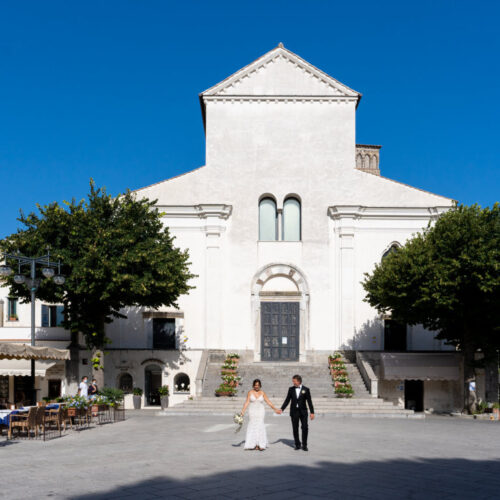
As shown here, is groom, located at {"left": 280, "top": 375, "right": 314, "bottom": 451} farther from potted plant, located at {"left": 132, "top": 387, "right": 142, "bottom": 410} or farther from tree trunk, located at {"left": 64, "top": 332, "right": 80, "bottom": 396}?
potted plant, located at {"left": 132, "top": 387, "right": 142, "bottom": 410}

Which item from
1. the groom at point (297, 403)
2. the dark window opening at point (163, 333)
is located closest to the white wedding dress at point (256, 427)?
the groom at point (297, 403)

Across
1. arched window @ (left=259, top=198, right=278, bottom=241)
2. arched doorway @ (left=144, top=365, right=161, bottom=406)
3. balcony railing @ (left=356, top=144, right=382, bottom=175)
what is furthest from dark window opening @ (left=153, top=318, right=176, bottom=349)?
balcony railing @ (left=356, top=144, right=382, bottom=175)

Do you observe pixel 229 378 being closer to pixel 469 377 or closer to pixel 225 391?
pixel 225 391

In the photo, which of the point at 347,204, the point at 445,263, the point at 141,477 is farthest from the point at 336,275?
the point at 141,477

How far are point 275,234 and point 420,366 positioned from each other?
11300 mm

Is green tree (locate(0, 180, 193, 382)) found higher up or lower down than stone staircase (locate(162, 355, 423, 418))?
higher up

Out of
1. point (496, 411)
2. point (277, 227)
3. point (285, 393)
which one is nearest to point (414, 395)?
point (496, 411)

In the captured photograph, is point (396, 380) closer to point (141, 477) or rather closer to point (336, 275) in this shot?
point (336, 275)

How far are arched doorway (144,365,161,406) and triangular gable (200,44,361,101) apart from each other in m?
16.7

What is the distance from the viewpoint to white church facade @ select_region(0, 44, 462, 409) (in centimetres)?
3566

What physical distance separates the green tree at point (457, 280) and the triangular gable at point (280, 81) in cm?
1215

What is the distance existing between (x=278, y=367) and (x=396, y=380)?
6.38 m

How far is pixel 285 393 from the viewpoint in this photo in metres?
30.9

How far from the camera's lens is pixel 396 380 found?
33406mm
